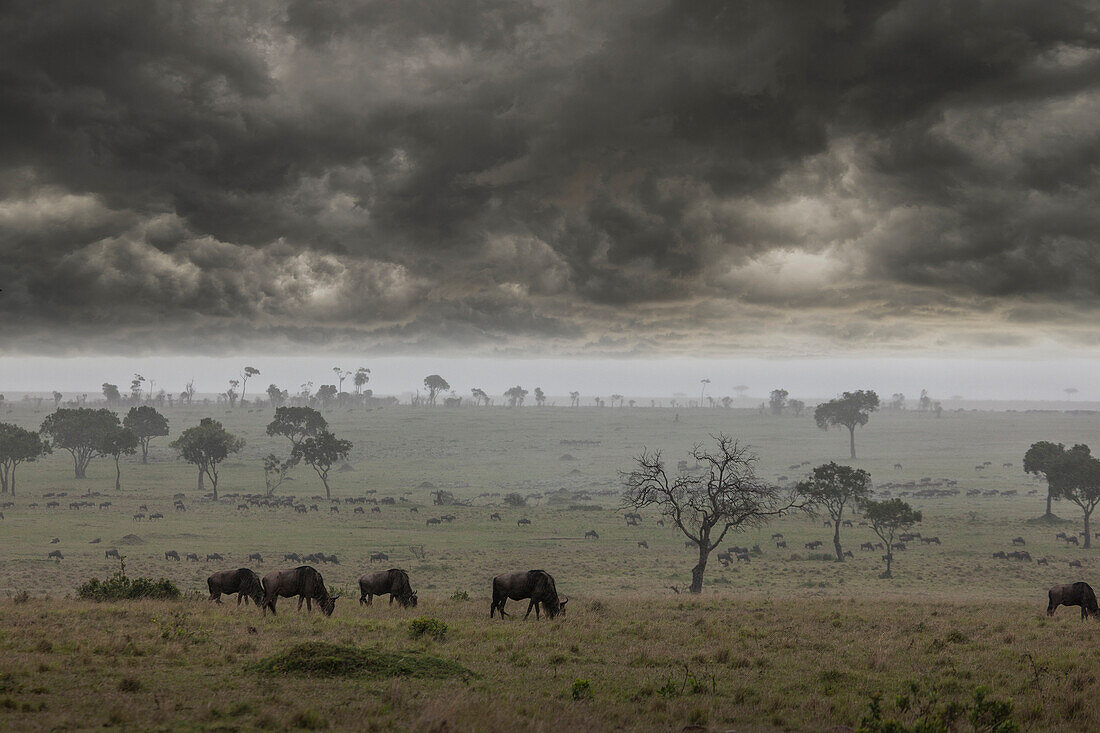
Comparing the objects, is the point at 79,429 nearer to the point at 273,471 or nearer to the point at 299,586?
the point at 273,471

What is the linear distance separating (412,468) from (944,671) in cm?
13035

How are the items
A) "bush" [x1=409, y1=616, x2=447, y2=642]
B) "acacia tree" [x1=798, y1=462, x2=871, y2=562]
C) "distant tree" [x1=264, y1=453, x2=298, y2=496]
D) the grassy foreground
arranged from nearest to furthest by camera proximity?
1. the grassy foreground
2. "bush" [x1=409, y1=616, x2=447, y2=642]
3. "acacia tree" [x1=798, y1=462, x2=871, y2=562]
4. "distant tree" [x1=264, y1=453, x2=298, y2=496]

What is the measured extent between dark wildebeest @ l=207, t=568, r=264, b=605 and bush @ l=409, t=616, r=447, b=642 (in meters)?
8.85

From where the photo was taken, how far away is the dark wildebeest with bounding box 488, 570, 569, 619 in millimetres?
22078

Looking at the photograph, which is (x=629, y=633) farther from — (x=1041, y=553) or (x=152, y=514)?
(x=152, y=514)

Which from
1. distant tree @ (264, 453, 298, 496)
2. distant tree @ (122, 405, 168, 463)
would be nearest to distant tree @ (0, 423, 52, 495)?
distant tree @ (122, 405, 168, 463)

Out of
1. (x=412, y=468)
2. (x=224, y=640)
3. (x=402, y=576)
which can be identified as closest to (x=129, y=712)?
(x=224, y=640)

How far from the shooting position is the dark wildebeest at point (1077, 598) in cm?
2406

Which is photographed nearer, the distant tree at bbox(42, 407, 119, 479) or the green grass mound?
the green grass mound

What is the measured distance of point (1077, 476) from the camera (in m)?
72.0

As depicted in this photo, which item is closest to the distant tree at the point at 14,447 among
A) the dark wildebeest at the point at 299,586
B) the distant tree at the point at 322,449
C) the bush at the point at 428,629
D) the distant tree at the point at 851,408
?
the distant tree at the point at 322,449

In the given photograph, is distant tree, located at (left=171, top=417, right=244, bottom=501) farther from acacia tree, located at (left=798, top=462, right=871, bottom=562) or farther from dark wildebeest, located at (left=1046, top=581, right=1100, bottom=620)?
dark wildebeest, located at (left=1046, top=581, right=1100, bottom=620)

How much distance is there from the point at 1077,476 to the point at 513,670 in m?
84.5

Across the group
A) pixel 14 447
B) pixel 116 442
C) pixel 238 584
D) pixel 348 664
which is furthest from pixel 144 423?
pixel 348 664
